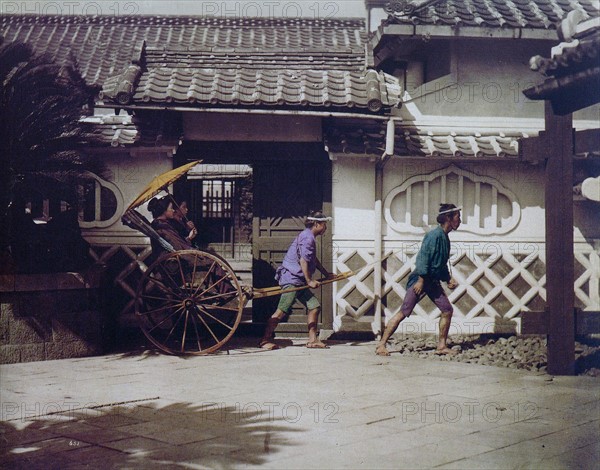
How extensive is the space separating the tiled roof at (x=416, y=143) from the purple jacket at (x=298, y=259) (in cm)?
173

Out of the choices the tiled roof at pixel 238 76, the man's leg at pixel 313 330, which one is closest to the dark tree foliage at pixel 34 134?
the tiled roof at pixel 238 76

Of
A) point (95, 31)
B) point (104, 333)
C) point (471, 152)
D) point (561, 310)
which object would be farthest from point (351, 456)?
point (95, 31)

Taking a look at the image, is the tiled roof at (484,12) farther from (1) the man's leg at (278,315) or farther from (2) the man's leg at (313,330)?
(2) the man's leg at (313,330)

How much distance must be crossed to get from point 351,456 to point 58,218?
6.68 m

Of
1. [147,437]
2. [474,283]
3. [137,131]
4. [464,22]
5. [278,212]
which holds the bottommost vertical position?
[147,437]

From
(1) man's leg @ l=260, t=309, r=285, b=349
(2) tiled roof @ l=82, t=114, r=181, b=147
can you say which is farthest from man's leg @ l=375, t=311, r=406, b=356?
(2) tiled roof @ l=82, t=114, r=181, b=147

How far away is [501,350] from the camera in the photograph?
424 inches

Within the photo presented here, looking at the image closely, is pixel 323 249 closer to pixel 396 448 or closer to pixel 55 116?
pixel 55 116

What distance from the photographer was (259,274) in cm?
1247

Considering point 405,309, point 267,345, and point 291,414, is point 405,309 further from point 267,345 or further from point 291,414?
point 291,414

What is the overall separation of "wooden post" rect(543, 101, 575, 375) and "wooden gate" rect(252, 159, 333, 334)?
424cm

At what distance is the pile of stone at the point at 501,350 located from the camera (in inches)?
378

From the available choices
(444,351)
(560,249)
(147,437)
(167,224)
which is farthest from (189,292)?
(560,249)

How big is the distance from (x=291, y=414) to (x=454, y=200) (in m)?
6.32
